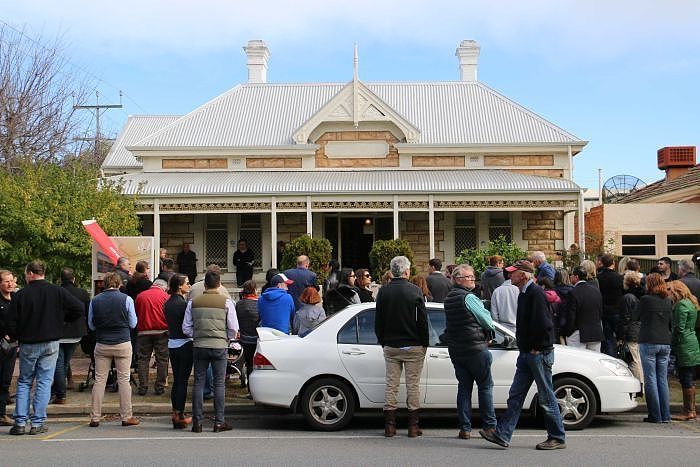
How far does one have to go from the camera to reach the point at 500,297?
1080 cm

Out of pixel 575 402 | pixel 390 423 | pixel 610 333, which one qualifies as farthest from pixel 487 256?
pixel 390 423

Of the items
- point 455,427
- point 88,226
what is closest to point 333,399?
point 455,427

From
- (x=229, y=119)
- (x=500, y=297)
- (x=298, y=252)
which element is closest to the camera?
(x=500, y=297)

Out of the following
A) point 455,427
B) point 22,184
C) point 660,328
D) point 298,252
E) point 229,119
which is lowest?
point 455,427

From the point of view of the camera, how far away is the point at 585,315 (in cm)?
1059

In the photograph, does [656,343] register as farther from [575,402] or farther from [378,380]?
[378,380]

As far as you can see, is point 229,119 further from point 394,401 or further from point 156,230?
point 394,401

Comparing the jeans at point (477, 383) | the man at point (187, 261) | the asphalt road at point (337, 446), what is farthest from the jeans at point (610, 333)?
the man at point (187, 261)

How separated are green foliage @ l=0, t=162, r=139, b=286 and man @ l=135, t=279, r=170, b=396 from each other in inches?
204

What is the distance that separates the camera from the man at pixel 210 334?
9.13 metres

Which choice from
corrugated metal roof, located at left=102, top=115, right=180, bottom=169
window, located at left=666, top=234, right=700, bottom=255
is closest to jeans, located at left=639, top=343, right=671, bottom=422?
window, located at left=666, top=234, right=700, bottom=255

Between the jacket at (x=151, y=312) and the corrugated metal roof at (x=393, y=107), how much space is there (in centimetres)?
1274

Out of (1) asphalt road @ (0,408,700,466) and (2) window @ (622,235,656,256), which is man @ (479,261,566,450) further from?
(2) window @ (622,235,656,256)

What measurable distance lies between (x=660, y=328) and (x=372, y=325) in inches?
135
